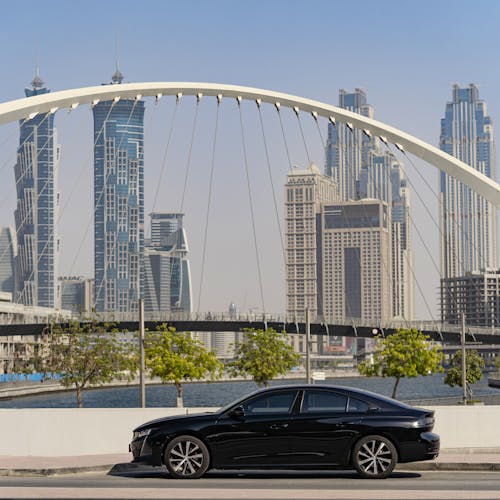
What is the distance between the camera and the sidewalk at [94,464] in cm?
1903

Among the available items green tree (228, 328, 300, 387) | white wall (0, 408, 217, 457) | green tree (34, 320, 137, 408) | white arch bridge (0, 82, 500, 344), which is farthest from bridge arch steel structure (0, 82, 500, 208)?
green tree (34, 320, 137, 408)

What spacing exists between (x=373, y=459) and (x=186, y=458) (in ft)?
9.23

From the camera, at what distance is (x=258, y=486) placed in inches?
648

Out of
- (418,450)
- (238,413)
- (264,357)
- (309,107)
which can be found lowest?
(264,357)

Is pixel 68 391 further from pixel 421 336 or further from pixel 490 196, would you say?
pixel 490 196

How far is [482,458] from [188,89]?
34010 millimetres

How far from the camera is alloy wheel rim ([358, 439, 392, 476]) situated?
56.2 feet

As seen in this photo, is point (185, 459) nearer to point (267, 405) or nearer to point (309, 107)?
point (267, 405)

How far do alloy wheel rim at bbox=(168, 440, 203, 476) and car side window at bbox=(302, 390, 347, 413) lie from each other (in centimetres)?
176

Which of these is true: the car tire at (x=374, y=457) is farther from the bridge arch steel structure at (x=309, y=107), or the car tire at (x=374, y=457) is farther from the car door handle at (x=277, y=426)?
the bridge arch steel structure at (x=309, y=107)

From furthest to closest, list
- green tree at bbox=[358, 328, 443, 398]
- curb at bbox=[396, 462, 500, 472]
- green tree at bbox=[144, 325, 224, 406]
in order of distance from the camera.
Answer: green tree at bbox=[144, 325, 224, 406] → green tree at bbox=[358, 328, 443, 398] → curb at bbox=[396, 462, 500, 472]

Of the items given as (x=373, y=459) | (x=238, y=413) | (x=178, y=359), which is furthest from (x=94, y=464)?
(x=178, y=359)

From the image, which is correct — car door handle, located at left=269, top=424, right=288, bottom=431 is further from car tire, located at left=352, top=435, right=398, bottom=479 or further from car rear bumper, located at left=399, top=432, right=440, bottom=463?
car rear bumper, located at left=399, top=432, right=440, bottom=463

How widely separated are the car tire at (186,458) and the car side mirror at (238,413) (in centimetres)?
61
